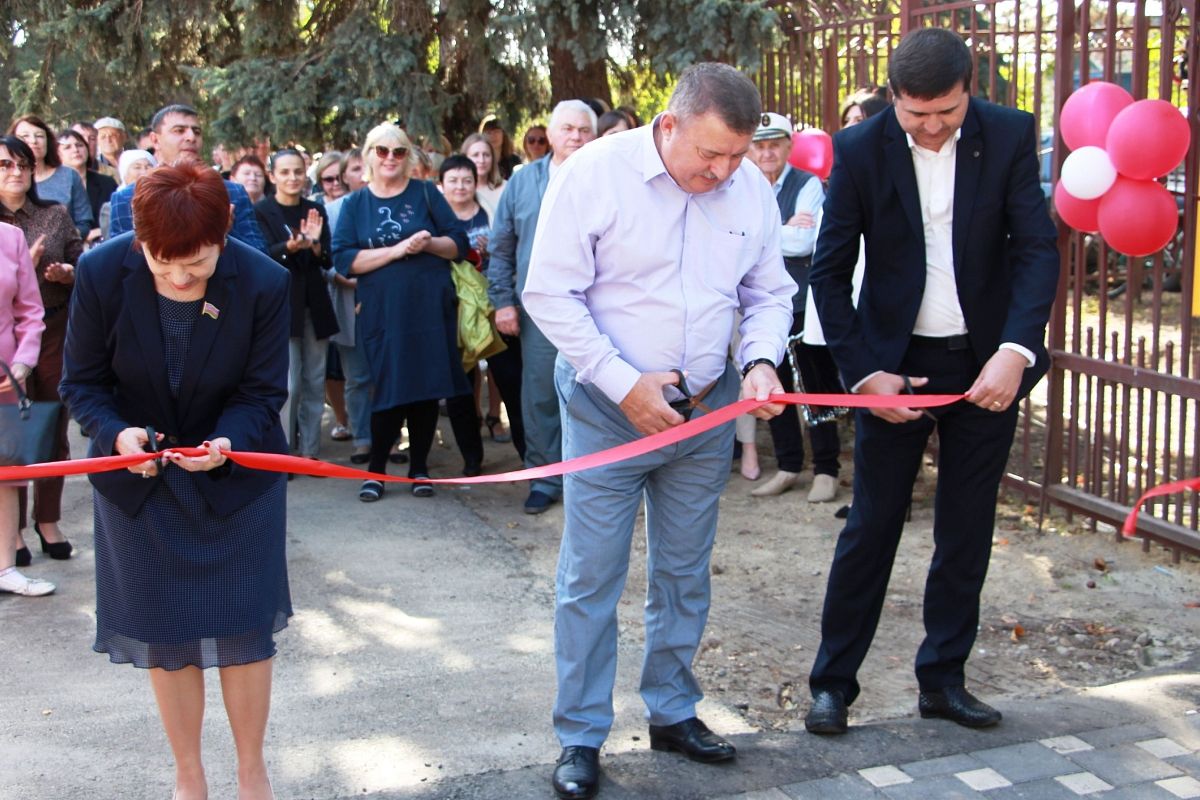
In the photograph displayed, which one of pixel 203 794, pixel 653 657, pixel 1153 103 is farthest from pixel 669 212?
pixel 1153 103

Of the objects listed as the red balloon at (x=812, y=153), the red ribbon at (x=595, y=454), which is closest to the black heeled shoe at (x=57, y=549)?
the red ribbon at (x=595, y=454)

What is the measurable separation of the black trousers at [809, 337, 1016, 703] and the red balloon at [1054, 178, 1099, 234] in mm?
2154

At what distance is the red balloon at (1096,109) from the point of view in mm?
5996

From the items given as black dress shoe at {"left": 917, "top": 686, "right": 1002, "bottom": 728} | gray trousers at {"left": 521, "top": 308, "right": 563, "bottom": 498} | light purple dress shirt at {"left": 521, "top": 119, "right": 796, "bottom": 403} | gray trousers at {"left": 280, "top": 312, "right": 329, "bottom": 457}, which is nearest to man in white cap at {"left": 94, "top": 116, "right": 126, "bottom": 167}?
gray trousers at {"left": 280, "top": 312, "right": 329, "bottom": 457}

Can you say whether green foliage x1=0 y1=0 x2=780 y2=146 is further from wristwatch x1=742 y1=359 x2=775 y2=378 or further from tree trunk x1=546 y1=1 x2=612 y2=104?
wristwatch x1=742 y1=359 x2=775 y2=378

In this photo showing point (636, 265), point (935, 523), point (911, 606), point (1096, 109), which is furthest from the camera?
point (1096, 109)

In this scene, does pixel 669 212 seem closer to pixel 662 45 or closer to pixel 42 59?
pixel 662 45

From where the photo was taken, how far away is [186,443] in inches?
145

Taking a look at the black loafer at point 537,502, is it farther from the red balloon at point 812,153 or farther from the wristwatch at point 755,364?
the wristwatch at point 755,364

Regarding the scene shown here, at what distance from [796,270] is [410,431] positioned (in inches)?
96.6

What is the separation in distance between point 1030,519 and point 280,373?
457 cm

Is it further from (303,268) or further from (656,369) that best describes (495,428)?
(656,369)

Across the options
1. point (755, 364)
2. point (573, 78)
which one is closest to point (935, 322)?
point (755, 364)

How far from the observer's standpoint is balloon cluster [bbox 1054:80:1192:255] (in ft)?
18.7
